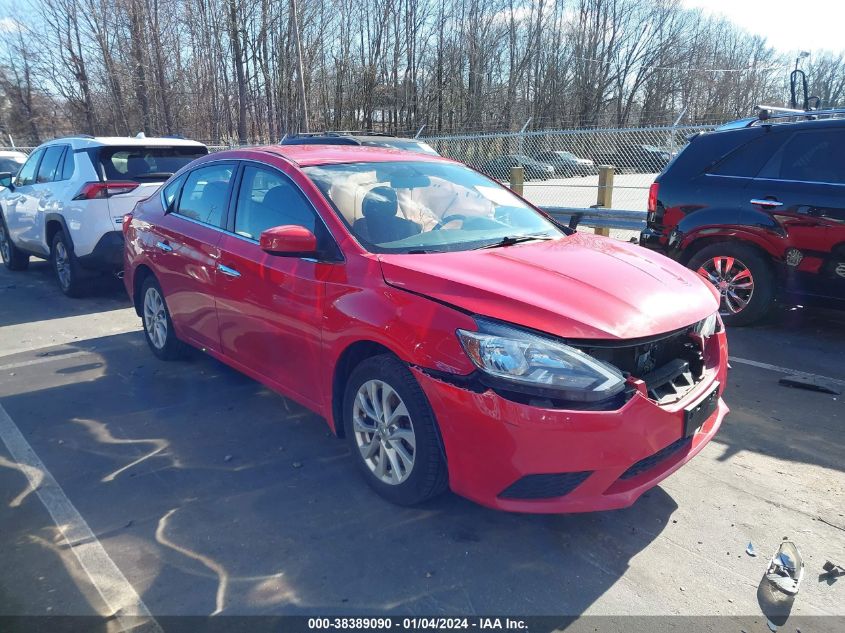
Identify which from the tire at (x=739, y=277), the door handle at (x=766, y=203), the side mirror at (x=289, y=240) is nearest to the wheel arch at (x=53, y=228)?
the side mirror at (x=289, y=240)

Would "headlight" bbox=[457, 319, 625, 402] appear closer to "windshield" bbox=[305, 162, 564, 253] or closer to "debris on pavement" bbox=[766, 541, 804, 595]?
"windshield" bbox=[305, 162, 564, 253]

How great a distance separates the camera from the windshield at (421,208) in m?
3.38

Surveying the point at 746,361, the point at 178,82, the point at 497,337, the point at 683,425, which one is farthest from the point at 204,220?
the point at 178,82

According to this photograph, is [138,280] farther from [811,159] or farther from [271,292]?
[811,159]

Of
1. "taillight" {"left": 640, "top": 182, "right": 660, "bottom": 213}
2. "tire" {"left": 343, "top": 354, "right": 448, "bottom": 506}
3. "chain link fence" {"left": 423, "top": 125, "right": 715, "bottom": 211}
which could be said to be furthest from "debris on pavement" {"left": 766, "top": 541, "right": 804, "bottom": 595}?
"chain link fence" {"left": 423, "top": 125, "right": 715, "bottom": 211}

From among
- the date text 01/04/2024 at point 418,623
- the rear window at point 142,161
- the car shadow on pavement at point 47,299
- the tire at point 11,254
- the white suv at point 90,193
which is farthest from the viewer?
the tire at point 11,254

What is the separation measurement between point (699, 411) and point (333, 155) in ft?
8.68

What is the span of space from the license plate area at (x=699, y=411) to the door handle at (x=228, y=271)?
8.88ft

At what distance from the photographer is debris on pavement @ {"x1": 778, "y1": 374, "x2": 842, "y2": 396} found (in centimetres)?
447

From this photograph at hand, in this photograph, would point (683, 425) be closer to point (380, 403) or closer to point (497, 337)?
point (497, 337)

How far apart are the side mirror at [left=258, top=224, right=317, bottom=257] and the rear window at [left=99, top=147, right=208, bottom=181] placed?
4932 mm

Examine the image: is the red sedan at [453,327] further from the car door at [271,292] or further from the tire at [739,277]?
the tire at [739,277]

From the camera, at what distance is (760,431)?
3.88m

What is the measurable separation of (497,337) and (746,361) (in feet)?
11.4
